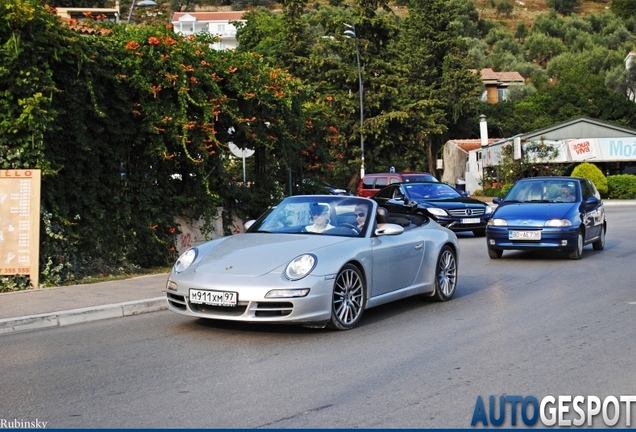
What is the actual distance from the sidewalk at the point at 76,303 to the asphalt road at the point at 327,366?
24cm

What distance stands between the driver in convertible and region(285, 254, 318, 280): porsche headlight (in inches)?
40.6

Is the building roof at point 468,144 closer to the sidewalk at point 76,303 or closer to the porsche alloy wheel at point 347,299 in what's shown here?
the sidewalk at point 76,303

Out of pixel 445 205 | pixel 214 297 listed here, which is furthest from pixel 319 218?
pixel 445 205

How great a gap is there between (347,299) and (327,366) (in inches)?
74.0

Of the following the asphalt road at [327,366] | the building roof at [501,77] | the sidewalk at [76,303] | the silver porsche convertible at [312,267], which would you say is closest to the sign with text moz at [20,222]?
the sidewalk at [76,303]

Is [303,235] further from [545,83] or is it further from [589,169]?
[545,83]

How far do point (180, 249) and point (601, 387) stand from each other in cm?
1062

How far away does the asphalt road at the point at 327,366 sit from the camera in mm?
5875

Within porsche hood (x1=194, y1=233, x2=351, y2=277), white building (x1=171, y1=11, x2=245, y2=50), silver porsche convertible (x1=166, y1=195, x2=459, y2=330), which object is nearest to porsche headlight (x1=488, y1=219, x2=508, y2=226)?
silver porsche convertible (x1=166, y1=195, x2=459, y2=330)

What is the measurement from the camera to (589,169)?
46812mm

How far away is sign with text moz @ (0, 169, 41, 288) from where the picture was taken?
12359mm

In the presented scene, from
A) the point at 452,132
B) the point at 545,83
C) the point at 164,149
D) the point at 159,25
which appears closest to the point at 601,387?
the point at 164,149

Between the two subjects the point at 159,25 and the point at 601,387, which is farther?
the point at 159,25

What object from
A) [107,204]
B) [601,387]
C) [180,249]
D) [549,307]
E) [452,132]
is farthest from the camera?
[452,132]
